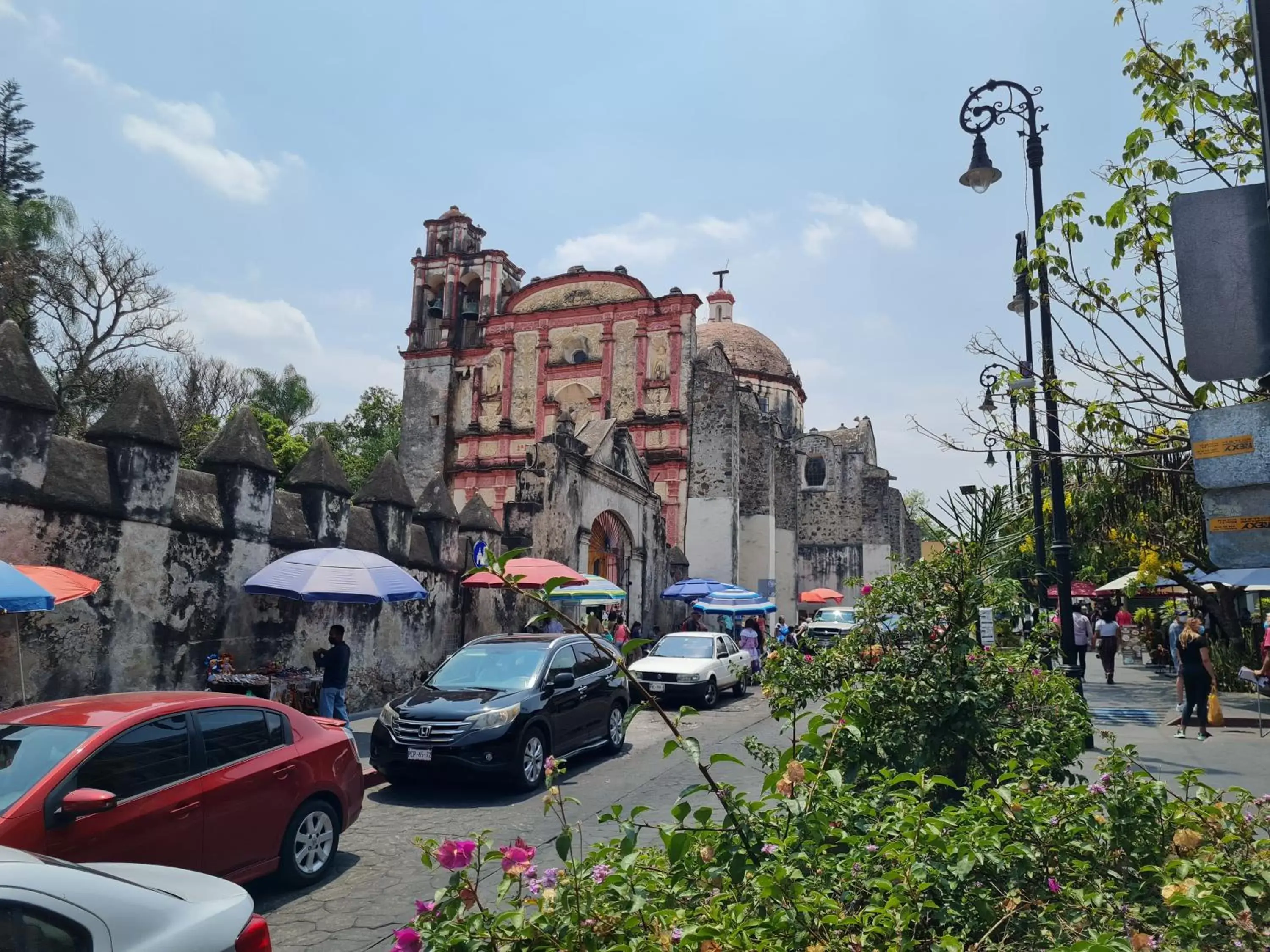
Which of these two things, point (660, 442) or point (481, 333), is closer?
point (660, 442)

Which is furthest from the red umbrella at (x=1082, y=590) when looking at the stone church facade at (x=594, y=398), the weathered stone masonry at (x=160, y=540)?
the weathered stone masonry at (x=160, y=540)

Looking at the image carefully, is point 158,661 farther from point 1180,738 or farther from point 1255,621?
point 1255,621

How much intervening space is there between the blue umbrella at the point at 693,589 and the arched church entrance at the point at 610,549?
68.1 inches

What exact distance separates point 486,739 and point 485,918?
6525 mm

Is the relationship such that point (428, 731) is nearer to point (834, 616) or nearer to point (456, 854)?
point (456, 854)

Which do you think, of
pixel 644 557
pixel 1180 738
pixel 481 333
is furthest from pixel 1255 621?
pixel 481 333

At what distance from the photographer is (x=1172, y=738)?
483 inches

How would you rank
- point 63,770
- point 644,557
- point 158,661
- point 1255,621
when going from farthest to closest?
1. point 644,557
2. point 1255,621
3. point 158,661
4. point 63,770

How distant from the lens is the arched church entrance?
2414cm

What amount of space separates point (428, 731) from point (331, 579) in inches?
133

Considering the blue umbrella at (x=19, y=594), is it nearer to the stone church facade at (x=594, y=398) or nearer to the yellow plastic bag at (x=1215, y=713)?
the yellow plastic bag at (x=1215, y=713)

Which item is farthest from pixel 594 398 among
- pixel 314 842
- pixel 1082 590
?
pixel 314 842

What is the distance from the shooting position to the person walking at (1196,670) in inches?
470

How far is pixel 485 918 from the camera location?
2408 millimetres
